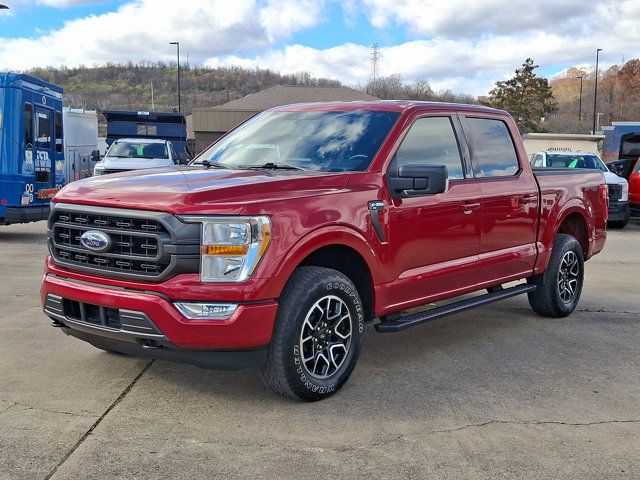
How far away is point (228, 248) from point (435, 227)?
187cm

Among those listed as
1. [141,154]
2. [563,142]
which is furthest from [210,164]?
[563,142]

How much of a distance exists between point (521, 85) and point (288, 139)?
5994cm

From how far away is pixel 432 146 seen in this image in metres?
5.32

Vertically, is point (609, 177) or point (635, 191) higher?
point (609, 177)

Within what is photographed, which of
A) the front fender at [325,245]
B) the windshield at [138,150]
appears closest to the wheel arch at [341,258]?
the front fender at [325,245]

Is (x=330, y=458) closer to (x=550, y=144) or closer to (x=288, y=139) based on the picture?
(x=288, y=139)

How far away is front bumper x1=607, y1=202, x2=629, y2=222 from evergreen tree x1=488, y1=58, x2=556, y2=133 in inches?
1794

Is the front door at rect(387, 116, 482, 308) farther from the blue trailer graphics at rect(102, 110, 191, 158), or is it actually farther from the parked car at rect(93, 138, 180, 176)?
the blue trailer graphics at rect(102, 110, 191, 158)

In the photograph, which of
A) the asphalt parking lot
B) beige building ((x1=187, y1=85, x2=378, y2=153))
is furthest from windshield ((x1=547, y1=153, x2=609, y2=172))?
beige building ((x1=187, y1=85, x2=378, y2=153))

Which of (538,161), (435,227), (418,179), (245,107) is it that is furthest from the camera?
(245,107)

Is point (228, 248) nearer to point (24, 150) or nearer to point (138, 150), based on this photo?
point (24, 150)

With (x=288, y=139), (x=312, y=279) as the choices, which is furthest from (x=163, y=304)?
(x=288, y=139)

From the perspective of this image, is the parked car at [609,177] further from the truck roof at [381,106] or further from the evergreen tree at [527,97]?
the evergreen tree at [527,97]

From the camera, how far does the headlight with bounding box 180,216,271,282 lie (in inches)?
150
